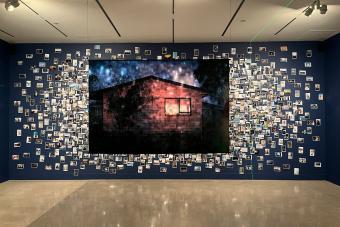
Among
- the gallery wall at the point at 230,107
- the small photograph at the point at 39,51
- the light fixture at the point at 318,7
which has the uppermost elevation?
the small photograph at the point at 39,51

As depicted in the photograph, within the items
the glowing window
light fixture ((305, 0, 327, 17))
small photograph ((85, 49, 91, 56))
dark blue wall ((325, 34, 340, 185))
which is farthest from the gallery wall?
light fixture ((305, 0, 327, 17))

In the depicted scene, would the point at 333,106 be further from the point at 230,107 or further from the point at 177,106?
the point at 177,106

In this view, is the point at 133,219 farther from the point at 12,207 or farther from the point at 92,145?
the point at 92,145

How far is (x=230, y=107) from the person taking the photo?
20.2 ft

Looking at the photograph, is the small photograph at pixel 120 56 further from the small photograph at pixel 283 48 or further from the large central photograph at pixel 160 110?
the small photograph at pixel 283 48

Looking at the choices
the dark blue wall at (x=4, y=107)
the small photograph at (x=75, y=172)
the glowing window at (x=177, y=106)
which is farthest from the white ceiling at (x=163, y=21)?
the small photograph at (x=75, y=172)

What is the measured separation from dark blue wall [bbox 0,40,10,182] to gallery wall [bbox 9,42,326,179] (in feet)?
0.37

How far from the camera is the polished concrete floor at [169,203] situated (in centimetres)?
380

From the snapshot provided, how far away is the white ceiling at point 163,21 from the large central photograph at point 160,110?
68cm

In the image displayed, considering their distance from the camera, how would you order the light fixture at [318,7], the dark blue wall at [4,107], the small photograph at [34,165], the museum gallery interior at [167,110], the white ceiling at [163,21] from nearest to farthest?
the light fixture at [318,7] < the white ceiling at [163,21] < the dark blue wall at [4,107] < the museum gallery interior at [167,110] < the small photograph at [34,165]

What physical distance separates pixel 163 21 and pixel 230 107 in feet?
7.29

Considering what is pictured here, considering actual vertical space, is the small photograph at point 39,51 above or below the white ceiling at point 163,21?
below

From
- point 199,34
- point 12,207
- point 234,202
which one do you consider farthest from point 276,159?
point 12,207

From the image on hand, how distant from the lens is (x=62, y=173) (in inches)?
245
